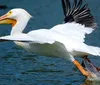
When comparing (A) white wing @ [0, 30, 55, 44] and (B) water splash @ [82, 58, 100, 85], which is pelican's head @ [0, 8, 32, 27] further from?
(B) water splash @ [82, 58, 100, 85]

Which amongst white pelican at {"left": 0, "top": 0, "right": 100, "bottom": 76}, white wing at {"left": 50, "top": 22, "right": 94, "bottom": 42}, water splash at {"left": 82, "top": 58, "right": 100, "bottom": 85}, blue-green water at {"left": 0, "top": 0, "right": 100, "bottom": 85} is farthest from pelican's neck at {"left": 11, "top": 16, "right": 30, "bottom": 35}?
water splash at {"left": 82, "top": 58, "right": 100, "bottom": 85}

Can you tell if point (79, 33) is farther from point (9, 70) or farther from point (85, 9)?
point (9, 70)

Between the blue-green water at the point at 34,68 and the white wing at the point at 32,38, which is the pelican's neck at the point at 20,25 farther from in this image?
the blue-green water at the point at 34,68

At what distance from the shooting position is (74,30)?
9312 millimetres

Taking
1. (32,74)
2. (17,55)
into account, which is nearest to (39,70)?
(32,74)

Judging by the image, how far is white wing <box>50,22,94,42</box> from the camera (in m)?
9.06

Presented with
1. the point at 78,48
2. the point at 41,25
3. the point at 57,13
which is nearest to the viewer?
the point at 78,48

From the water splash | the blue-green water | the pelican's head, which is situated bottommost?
the blue-green water

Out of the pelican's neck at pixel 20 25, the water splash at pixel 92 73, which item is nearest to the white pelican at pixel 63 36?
the pelican's neck at pixel 20 25

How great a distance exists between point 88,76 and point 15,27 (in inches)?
62.2

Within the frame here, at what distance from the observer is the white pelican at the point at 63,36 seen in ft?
27.3

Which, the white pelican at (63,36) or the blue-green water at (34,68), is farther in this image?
the blue-green water at (34,68)

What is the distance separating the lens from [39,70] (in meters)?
10.8

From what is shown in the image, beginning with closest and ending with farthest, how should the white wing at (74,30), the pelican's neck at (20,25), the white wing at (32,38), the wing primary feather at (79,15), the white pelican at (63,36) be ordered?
the white wing at (32,38)
the white pelican at (63,36)
the white wing at (74,30)
the pelican's neck at (20,25)
the wing primary feather at (79,15)
